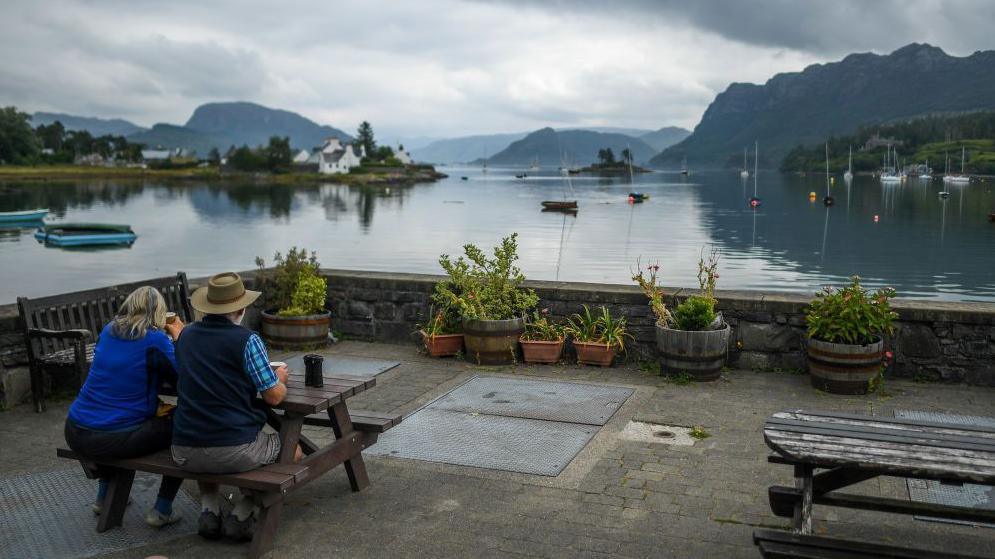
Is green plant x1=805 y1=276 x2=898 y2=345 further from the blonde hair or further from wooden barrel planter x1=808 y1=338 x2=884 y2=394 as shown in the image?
the blonde hair

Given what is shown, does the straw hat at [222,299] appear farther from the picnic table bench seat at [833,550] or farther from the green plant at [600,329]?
the green plant at [600,329]

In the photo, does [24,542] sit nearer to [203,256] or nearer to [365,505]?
[365,505]

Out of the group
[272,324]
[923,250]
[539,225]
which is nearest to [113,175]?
[539,225]

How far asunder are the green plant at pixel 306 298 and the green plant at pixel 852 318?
5506 millimetres

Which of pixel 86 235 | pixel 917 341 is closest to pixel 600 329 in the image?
pixel 917 341

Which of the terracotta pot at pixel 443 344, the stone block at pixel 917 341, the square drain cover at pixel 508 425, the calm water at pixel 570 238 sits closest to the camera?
the square drain cover at pixel 508 425

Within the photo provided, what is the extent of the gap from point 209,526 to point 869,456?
3567 millimetres

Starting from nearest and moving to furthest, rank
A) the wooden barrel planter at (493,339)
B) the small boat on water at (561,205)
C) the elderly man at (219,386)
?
the elderly man at (219,386) → the wooden barrel planter at (493,339) → the small boat on water at (561,205)

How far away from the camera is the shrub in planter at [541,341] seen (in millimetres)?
9070

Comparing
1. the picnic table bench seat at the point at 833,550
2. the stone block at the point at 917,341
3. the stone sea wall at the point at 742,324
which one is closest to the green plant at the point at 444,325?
the stone sea wall at the point at 742,324

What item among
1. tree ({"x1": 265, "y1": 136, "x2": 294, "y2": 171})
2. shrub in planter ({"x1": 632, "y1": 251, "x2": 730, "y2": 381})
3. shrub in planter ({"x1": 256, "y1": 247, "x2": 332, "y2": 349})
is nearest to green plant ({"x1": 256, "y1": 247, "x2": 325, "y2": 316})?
shrub in planter ({"x1": 256, "y1": 247, "x2": 332, "y2": 349})

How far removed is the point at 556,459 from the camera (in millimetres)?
6074

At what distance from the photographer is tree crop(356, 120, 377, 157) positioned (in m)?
190

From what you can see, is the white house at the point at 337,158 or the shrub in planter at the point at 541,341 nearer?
the shrub in planter at the point at 541,341
